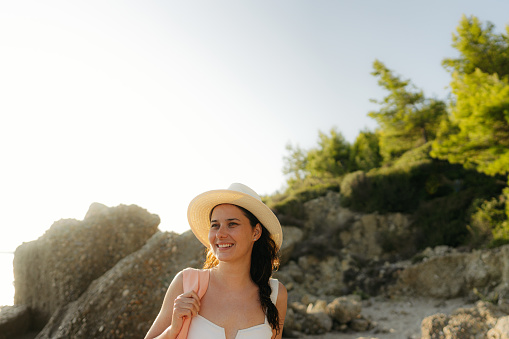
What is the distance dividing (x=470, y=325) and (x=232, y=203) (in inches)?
174

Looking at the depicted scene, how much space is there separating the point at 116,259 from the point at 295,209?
35.8 feet

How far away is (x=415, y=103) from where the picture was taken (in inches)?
936

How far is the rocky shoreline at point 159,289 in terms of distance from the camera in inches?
230

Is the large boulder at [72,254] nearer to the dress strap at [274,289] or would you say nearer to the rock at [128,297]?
the rock at [128,297]

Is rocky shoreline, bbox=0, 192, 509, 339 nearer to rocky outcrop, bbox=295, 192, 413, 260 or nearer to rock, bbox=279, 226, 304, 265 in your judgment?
rock, bbox=279, 226, 304, 265

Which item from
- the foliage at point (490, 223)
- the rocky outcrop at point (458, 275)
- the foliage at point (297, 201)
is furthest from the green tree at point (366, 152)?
the rocky outcrop at point (458, 275)

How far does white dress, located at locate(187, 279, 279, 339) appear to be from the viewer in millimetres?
1814

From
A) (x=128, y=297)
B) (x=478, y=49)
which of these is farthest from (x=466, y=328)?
(x=478, y=49)

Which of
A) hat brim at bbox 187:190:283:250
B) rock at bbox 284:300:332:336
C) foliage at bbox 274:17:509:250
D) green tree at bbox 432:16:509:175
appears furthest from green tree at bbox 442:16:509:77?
hat brim at bbox 187:190:283:250

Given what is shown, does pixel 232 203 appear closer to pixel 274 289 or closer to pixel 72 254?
pixel 274 289

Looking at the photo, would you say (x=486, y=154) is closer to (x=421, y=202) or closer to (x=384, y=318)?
(x=421, y=202)

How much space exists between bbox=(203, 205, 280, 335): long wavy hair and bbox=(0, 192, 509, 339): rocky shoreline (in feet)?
12.4

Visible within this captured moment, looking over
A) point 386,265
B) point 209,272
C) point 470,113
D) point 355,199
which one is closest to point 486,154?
point 470,113

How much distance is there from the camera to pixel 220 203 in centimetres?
216
